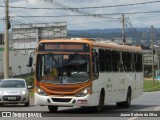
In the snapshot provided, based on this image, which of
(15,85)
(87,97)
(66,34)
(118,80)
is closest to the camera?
(87,97)

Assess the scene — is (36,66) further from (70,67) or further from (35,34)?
(35,34)

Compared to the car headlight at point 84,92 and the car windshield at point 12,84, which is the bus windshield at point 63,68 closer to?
the car headlight at point 84,92

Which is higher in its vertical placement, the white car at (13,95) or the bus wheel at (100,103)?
the bus wheel at (100,103)

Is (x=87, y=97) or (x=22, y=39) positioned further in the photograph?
(x=22, y=39)

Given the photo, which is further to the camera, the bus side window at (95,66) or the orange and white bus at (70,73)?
the bus side window at (95,66)

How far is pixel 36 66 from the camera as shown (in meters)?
22.0

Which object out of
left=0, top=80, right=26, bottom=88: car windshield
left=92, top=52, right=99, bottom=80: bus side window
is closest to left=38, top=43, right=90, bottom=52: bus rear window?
left=92, top=52, right=99, bottom=80: bus side window

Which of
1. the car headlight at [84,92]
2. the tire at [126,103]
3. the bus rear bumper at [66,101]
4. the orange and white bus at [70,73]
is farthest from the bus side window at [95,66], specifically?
the tire at [126,103]

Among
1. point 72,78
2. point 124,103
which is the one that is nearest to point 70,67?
point 72,78

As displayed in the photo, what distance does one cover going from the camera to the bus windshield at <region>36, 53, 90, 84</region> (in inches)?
845

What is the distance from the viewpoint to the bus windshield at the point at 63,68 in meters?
21.5

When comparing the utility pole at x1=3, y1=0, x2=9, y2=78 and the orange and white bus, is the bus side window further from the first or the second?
the utility pole at x1=3, y1=0, x2=9, y2=78

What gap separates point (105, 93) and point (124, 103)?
14.7ft

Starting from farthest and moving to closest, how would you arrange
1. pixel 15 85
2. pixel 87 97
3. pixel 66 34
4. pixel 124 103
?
pixel 66 34 → pixel 15 85 → pixel 124 103 → pixel 87 97
